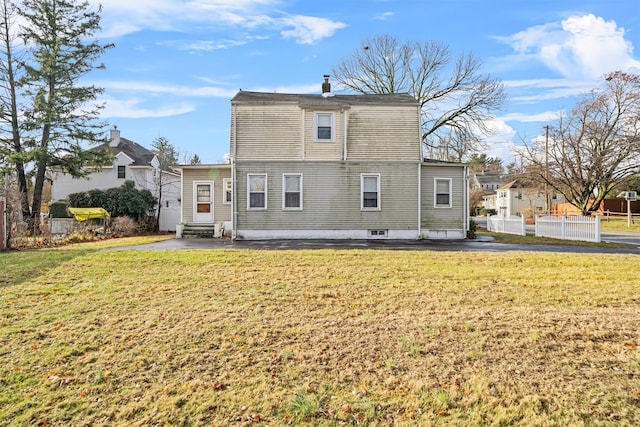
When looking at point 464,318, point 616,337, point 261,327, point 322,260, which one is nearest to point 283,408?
point 261,327

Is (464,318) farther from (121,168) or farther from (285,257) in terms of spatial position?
(121,168)

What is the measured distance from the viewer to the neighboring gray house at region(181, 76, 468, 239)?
1686 centimetres

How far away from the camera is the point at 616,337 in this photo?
15.1 feet

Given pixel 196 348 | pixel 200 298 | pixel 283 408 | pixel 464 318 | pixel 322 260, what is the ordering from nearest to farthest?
pixel 283 408 < pixel 196 348 < pixel 464 318 < pixel 200 298 < pixel 322 260

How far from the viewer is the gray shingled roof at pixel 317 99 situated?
16922mm

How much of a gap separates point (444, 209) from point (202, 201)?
37.9 ft

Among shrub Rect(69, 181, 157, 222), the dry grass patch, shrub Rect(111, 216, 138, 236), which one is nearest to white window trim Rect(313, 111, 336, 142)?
the dry grass patch

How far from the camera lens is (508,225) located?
21.7 metres

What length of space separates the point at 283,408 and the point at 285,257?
7.07m

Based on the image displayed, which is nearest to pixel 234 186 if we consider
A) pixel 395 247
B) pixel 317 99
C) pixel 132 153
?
pixel 317 99

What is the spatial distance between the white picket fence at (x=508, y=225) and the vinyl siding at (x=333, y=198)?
22.9 ft

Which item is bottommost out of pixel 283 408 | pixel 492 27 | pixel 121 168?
pixel 283 408

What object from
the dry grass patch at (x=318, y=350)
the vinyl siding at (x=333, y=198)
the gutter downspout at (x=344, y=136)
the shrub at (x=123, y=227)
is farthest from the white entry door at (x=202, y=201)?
the dry grass patch at (x=318, y=350)

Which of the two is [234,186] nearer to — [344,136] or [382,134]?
[344,136]
